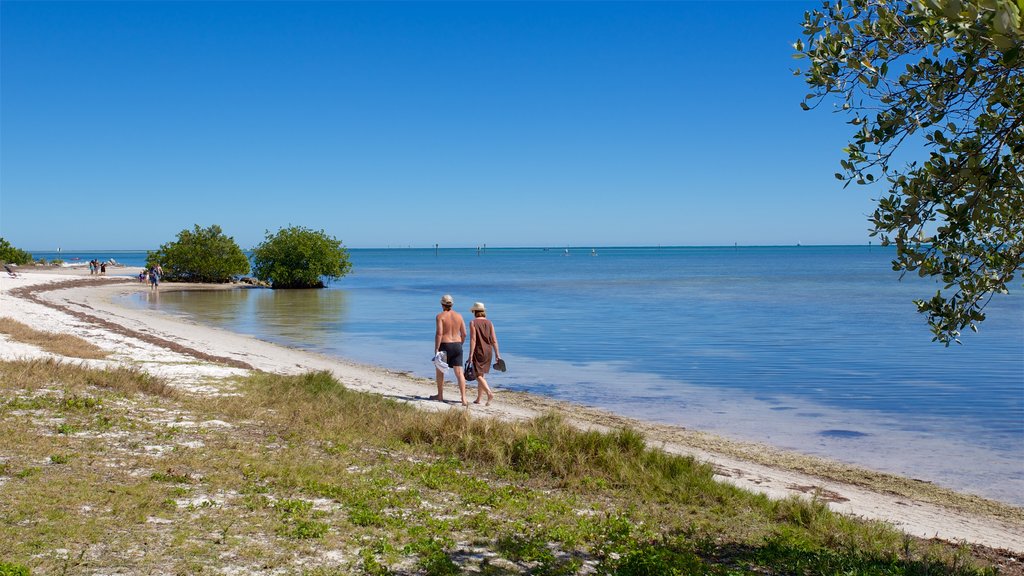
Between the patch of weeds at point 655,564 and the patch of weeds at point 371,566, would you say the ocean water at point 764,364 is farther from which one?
the patch of weeds at point 371,566

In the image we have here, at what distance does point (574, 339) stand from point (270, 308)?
834 inches

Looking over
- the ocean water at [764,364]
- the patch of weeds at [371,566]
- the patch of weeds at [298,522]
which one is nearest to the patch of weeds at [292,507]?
the patch of weeds at [298,522]

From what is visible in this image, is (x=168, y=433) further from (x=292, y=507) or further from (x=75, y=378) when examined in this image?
(x=75, y=378)

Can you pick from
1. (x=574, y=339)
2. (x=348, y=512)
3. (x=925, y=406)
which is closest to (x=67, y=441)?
(x=348, y=512)

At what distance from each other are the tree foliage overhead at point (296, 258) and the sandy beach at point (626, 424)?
3239 cm

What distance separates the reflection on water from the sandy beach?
2800 mm

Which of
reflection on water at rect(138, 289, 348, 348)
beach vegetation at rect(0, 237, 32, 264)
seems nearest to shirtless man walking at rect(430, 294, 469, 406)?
reflection on water at rect(138, 289, 348, 348)

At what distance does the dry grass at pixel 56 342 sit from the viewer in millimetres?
15734

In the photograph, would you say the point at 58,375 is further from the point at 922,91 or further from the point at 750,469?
the point at 922,91

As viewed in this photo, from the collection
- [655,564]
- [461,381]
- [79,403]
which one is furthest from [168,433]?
[655,564]

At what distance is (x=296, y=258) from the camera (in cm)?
6103

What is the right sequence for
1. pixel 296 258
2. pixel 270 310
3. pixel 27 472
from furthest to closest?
pixel 296 258
pixel 270 310
pixel 27 472

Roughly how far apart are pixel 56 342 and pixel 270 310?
24.4 metres

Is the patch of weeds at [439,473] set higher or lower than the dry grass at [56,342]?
lower
